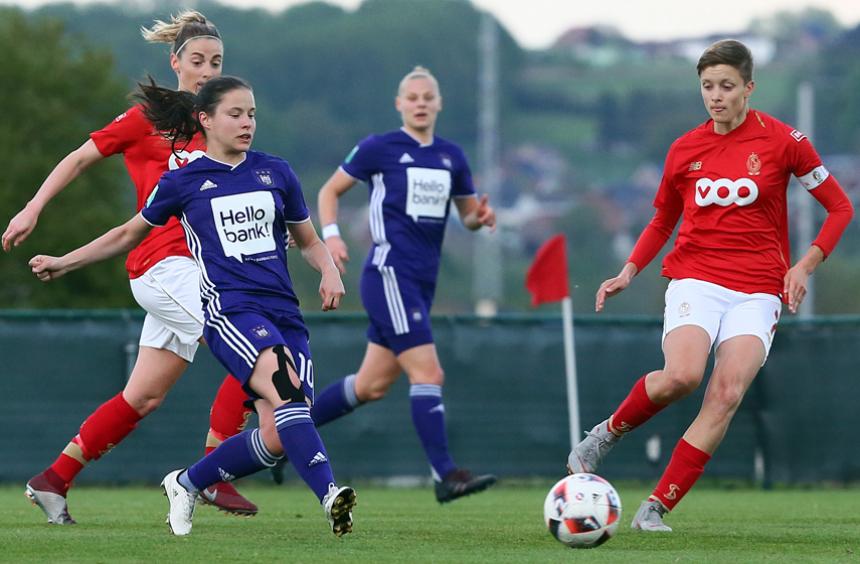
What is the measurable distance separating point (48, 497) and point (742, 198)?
361 centimetres

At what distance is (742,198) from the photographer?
7535 millimetres

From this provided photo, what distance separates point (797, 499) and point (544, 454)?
8.11 ft

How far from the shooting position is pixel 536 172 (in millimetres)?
101000

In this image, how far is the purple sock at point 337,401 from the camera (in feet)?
32.4

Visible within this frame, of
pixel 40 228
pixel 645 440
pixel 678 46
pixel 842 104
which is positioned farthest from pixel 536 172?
pixel 645 440

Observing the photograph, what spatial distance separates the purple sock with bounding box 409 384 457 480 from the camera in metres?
9.45

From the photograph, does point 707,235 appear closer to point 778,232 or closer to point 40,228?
point 778,232

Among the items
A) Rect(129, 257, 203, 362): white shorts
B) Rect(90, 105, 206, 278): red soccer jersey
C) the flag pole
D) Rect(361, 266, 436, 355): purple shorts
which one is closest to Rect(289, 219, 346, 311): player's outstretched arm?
Rect(129, 257, 203, 362): white shorts

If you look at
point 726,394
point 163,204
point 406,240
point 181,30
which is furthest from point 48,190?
point 726,394

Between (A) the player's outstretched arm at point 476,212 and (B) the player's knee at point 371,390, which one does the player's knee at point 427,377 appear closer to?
(B) the player's knee at point 371,390

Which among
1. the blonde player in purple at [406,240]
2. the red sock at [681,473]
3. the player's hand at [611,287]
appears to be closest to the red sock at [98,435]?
the blonde player in purple at [406,240]

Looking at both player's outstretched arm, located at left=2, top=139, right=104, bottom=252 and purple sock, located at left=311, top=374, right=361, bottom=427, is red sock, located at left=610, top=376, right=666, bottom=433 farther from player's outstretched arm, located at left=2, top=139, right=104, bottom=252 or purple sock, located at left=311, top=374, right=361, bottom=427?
player's outstretched arm, located at left=2, top=139, right=104, bottom=252

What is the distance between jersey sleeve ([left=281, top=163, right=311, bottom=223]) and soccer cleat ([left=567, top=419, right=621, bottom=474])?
5.99ft

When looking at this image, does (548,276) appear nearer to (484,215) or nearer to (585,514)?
(484,215)
